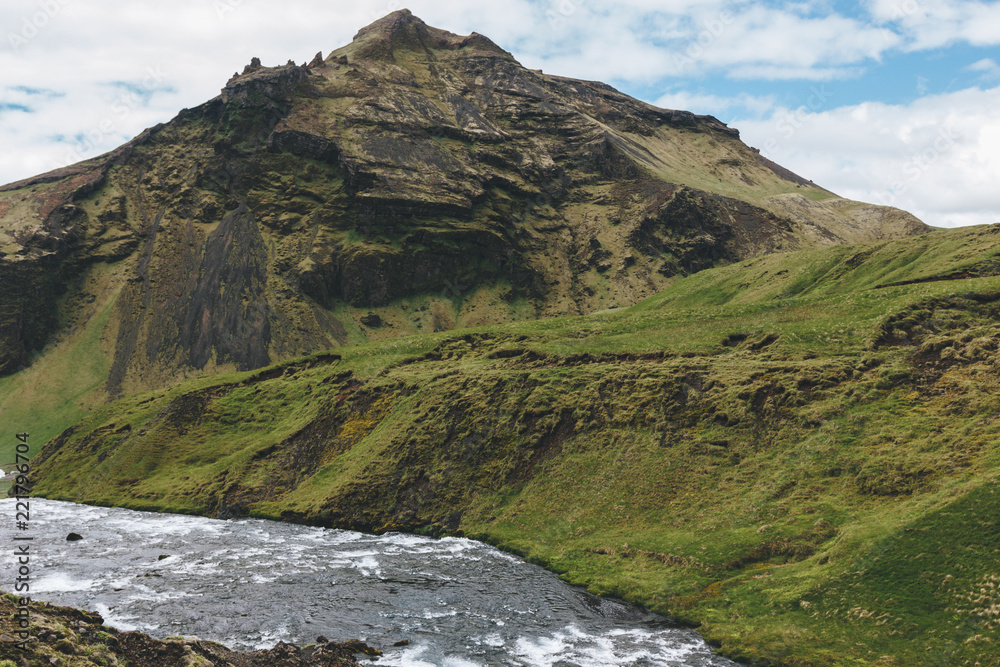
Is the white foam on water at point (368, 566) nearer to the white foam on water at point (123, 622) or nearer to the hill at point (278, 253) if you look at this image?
the white foam on water at point (123, 622)

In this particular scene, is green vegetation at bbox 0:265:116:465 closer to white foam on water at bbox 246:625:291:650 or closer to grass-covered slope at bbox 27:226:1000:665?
grass-covered slope at bbox 27:226:1000:665

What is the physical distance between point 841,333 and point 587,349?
23.7 metres

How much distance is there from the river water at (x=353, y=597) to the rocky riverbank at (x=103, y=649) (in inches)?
153

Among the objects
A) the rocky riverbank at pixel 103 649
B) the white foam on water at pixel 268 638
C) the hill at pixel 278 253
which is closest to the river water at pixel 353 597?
the white foam on water at pixel 268 638

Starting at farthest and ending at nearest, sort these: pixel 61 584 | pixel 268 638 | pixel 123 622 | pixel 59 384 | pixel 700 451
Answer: pixel 59 384 → pixel 700 451 → pixel 61 584 → pixel 123 622 → pixel 268 638

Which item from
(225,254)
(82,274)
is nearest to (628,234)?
(225,254)

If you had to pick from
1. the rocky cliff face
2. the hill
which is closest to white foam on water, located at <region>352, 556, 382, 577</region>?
the hill

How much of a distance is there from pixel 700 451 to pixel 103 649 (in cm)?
3916

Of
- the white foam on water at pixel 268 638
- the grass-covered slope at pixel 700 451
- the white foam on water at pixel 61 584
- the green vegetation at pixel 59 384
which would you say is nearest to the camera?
the white foam on water at pixel 268 638

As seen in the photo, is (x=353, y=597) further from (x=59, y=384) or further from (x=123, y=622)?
(x=59, y=384)

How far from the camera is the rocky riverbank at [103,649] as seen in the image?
59.9 ft

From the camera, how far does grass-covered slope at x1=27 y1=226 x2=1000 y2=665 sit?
29.8 meters

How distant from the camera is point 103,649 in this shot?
21.0m

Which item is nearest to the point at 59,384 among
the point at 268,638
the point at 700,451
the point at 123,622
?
the point at 123,622
